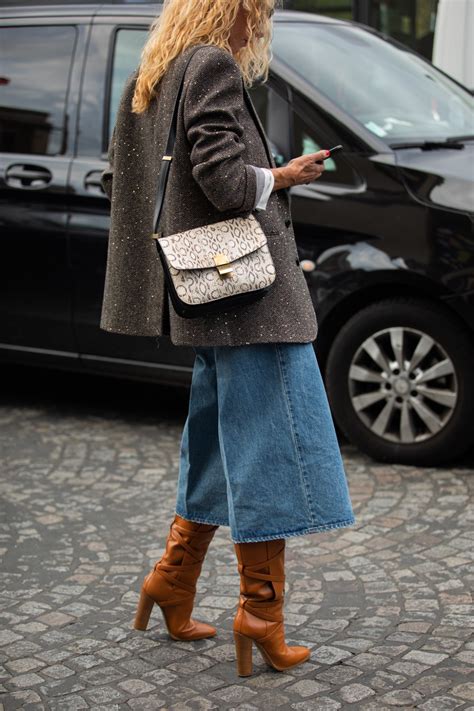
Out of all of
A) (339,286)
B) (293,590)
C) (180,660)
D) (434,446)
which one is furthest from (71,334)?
(180,660)

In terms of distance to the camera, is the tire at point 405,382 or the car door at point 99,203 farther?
the car door at point 99,203

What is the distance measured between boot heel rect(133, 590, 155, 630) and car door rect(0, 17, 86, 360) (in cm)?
237

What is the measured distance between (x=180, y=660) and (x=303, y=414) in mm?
796

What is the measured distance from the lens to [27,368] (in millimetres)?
7387

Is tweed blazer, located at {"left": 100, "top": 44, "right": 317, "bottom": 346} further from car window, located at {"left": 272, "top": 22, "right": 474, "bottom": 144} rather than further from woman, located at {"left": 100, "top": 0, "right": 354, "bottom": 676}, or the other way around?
car window, located at {"left": 272, "top": 22, "right": 474, "bottom": 144}

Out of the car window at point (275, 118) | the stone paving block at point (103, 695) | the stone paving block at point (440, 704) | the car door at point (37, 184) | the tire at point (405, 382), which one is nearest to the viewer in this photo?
the stone paving block at point (440, 704)

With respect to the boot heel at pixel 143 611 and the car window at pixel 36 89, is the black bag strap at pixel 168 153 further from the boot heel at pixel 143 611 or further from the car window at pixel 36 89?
the car window at pixel 36 89

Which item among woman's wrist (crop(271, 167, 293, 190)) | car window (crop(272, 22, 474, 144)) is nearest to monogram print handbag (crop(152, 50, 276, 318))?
woman's wrist (crop(271, 167, 293, 190))

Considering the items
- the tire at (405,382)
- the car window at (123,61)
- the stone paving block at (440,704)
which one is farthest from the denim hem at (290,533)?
the car window at (123,61)

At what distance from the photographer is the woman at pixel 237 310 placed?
3.17 metres

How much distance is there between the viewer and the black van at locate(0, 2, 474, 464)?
5223mm

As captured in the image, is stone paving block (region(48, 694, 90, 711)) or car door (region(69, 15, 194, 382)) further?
car door (region(69, 15, 194, 382))

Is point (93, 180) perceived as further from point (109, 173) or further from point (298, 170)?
point (298, 170)

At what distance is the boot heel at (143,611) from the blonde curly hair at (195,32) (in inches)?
53.7
